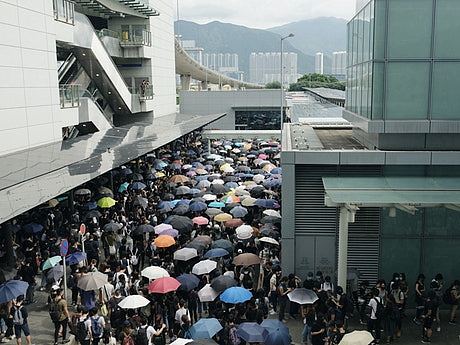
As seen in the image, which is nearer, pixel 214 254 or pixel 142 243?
pixel 214 254

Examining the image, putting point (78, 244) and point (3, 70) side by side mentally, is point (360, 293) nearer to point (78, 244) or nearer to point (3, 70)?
point (78, 244)

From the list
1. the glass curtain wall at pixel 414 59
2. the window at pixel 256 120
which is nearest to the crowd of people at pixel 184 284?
the glass curtain wall at pixel 414 59

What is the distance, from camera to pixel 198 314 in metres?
13.9

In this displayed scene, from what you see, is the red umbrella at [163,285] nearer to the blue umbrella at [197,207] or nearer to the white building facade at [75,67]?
the blue umbrella at [197,207]

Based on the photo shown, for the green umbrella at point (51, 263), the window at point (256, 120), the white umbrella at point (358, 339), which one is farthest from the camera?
the window at point (256, 120)

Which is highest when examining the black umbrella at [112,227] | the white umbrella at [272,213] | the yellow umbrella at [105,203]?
the yellow umbrella at [105,203]

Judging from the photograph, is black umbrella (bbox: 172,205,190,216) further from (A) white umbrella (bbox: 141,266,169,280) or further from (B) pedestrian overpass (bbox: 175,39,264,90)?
(B) pedestrian overpass (bbox: 175,39,264,90)

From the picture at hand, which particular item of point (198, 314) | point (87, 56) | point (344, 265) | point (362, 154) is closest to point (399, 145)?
point (362, 154)

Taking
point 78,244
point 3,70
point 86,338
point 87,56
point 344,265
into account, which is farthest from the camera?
point 87,56

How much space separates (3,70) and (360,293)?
1391cm

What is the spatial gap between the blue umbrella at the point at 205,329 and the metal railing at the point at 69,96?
15.9 meters

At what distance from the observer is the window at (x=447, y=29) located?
13867mm

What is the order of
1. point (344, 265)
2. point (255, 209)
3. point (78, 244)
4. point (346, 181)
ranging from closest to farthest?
1. point (344, 265)
2. point (346, 181)
3. point (78, 244)
4. point (255, 209)

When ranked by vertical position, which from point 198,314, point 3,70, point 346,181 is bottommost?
point 198,314
